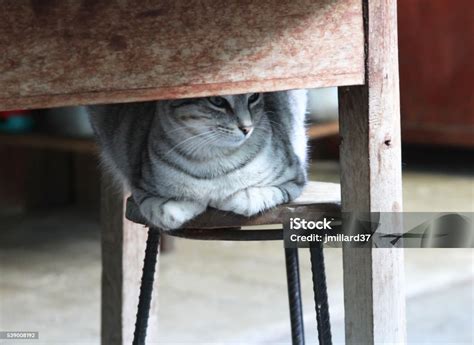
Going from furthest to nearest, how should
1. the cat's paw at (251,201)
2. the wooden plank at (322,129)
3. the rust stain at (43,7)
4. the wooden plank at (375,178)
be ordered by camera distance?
the wooden plank at (322,129), the cat's paw at (251,201), the wooden plank at (375,178), the rust stain at (43,7)

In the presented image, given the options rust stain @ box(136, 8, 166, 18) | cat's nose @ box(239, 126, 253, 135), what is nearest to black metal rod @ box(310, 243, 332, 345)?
cat's nose @ box(239, 126, 253, 135)

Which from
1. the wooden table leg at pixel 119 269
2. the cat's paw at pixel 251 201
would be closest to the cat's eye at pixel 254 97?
the cat's paw at pixel 251 201

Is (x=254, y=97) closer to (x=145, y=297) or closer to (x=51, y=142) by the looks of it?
(x=145, y=297)

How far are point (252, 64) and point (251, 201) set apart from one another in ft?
0.98

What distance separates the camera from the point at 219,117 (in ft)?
5.37

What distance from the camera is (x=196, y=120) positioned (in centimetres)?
166

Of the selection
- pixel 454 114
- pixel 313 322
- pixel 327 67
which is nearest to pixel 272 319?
pixel 313 322

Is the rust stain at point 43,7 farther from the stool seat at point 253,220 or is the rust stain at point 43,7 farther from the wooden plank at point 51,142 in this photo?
the wooden plank at point 51,142

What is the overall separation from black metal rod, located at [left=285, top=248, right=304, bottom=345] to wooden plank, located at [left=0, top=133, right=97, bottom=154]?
244 centimetres

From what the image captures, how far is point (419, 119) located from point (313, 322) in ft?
9.82

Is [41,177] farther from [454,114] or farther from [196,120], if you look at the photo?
[196,120]

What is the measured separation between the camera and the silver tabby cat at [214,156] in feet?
5.37

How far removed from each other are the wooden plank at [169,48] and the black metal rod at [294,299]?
0.49 metres

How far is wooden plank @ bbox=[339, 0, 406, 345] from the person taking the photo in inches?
58.6
